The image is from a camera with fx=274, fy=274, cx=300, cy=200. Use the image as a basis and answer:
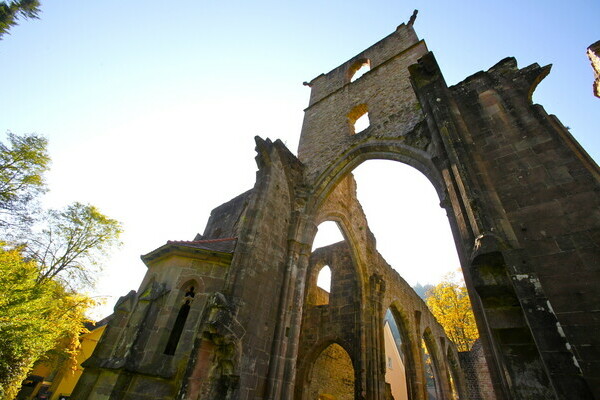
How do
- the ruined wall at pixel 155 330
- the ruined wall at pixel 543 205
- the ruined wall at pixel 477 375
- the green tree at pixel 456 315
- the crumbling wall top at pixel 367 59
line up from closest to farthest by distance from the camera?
the ruined wall at pixel 543 205 < the ruined wall at pixel 155 330 < the crumbling wall top at pixel 367 59 < the ruined wall at pixel 477 375 < the green tree at pixel 456 315

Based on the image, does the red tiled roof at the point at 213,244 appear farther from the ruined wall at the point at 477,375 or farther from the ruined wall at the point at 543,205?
the ruined wall at the point at 477,375

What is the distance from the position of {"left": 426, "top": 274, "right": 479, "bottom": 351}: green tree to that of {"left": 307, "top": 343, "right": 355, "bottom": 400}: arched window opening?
34.0 feet

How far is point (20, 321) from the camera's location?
1001 cm

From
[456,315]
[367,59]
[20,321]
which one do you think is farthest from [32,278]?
[456,315]

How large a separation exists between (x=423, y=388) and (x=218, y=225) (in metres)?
10.1

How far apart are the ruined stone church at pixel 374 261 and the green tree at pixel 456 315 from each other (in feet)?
27.1

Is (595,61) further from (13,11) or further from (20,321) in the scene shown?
(20,321)

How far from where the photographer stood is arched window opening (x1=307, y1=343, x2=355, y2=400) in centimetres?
1098

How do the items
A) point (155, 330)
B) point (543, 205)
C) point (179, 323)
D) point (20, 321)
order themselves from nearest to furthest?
1. point (543, 205)
2. point (155, 330)
3. point (179, 323)
4. point (20, 321)

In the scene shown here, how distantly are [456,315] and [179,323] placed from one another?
19.4m

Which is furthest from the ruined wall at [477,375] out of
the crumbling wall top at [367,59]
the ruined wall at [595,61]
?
the crumbling wall top at [367,59]

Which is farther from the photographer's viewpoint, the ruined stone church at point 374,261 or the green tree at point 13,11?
the green tree at point 13,11

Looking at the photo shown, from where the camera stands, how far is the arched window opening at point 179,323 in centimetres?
597

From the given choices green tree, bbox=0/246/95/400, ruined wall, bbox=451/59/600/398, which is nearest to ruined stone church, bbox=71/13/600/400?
ruined wall, bbox=451/59/600/398
